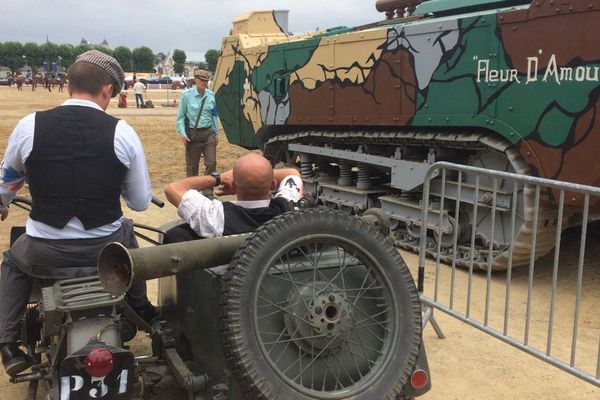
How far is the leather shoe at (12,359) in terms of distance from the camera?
3180 millimetres

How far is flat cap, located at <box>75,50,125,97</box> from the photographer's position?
2.94m

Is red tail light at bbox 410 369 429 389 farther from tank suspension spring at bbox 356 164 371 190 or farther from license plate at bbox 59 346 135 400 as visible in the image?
tank suspension spring at bbox 356 164 371 190

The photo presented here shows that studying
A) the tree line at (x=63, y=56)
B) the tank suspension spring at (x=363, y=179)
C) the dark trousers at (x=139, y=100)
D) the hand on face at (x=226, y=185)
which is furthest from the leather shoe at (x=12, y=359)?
the tree line at (x=63, y=56)

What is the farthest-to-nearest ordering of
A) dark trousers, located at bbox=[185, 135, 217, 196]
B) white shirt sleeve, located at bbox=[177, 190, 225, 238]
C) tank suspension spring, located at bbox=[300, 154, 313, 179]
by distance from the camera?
dark trousers, located at bbox=[185, 135, 217, 196], tank suspension spring, located at bbox=[300, 154, 313, 179], white shirt sleeve, located at bbox=[177, 190, 225, 238]

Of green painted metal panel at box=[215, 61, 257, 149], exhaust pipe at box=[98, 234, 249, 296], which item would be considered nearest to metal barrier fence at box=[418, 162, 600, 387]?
exhaust pipe at box=[98, 234, 249, 296]

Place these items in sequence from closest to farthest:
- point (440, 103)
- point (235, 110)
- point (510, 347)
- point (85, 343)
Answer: point (85, 343) → point (510, 347) → point (440, 103) → point (235, 110)

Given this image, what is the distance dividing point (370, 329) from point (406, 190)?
4.39 meters

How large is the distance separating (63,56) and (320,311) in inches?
4320

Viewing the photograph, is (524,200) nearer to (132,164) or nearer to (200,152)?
(132,164)

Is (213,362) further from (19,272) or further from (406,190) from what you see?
(406,190)

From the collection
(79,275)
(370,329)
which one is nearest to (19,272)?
(79,275)

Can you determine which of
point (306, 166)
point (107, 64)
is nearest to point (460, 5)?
point (306, 166)

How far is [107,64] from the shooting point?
298cm

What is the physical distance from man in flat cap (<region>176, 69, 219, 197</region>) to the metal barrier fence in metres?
3.98
